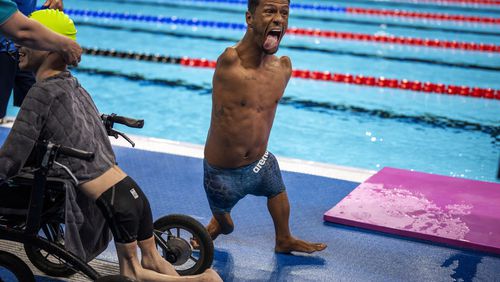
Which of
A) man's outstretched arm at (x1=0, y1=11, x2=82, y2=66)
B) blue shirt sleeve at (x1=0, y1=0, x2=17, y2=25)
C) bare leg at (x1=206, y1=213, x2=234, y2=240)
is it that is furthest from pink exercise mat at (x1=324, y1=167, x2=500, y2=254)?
blue shirt sleeve at (x1=0, y1=0, x2=17, y2=25)

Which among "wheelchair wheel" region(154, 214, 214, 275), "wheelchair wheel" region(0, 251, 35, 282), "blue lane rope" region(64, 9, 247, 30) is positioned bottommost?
"blue lane rope" region(64, 9, 247, 30)

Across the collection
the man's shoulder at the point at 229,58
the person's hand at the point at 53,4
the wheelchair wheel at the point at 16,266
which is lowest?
the wheelchair wheel at the point at 16,266

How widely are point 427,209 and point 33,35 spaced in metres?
2.65

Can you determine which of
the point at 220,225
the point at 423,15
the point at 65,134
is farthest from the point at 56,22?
the point at 423,15

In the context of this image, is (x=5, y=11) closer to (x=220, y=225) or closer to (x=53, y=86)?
(x=53, y=86)

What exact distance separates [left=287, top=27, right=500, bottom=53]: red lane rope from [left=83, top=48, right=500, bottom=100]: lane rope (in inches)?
→ 107

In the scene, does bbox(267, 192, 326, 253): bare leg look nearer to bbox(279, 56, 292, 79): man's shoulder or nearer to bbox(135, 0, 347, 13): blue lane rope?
bbox(279, 56, 292, 79): man's shoulder

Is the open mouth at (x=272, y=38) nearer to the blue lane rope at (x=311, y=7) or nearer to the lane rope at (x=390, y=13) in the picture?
the lane rope at (x=390, y=13)

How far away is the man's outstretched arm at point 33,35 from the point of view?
2.97 metres

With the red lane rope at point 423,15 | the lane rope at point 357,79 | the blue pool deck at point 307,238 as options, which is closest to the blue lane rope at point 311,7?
the red lane rope at point 423,15

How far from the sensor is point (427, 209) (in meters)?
4.74

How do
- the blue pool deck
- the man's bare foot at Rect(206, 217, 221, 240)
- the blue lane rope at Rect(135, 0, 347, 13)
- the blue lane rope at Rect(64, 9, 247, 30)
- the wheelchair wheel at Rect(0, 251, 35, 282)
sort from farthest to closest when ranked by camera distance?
the blue lane rope at Rect(135, 0, 347, 13), the blue lane rope at Rect(64, 9, 247, 30), the man's bare foot at Rect(206, 217, 221, 240), the blue pool deck, the wheelchair wheel at Rect(0, 251, 35, 282)

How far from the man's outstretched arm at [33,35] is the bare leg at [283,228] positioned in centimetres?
143

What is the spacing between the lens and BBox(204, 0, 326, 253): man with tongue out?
12.4ft
